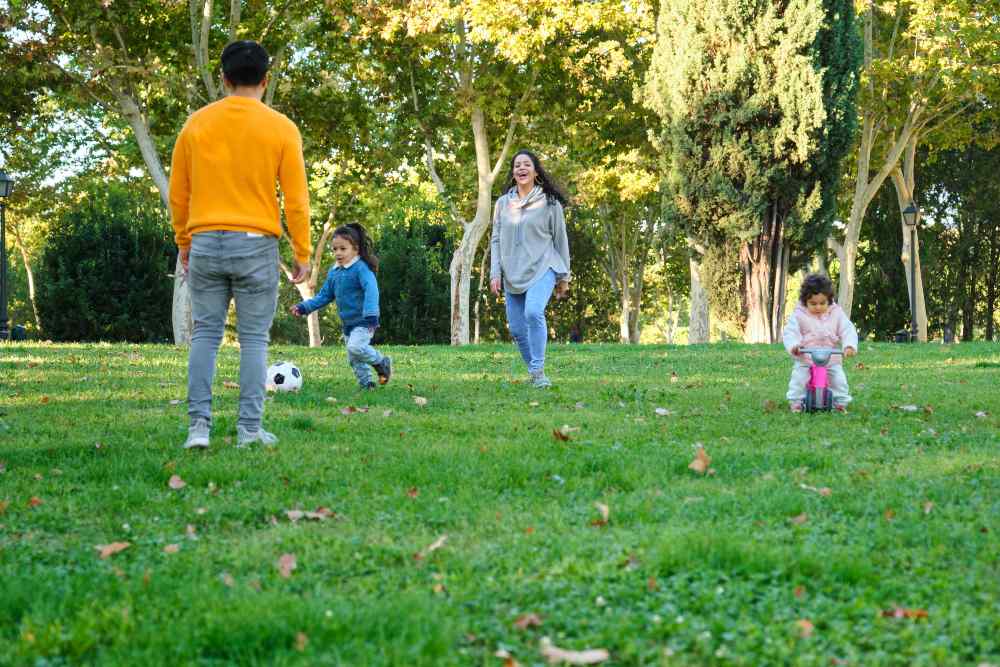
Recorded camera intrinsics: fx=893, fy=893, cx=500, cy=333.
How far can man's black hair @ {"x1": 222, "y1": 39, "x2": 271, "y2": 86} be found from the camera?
17.5ft

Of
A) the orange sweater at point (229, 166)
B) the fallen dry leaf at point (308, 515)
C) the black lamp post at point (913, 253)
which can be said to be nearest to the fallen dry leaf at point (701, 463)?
the fallen dry leaf at point (308, 515)

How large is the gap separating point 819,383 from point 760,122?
45.3 ft

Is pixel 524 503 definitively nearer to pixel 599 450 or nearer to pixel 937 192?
pixel 599 450

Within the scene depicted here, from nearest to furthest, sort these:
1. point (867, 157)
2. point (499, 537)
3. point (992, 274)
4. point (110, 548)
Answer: point (110, 548) → point (499, 537) → point (867, 157) → point (992, 274)

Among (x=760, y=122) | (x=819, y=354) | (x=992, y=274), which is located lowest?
(x=819, y=354)

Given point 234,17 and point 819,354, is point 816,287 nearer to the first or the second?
point 819,354

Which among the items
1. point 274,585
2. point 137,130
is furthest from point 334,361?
point 137,130

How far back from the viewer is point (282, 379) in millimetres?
8500

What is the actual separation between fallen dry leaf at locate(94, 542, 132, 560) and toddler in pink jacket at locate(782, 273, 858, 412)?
5.59 m

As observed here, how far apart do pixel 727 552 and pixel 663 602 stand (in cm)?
50

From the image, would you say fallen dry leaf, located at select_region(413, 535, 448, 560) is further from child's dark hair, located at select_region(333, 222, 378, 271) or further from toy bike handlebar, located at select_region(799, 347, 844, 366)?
child's dark hair, located at select_region(333, 222, 378, 271)

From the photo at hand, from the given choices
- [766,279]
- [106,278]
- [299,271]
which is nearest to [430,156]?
[766,279]

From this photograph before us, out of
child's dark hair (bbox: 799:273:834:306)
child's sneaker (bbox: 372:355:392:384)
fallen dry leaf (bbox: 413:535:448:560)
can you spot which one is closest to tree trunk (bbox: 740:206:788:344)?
child's dark hair (bbox: 799:273:834:306)

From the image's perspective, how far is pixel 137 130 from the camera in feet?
66.0
